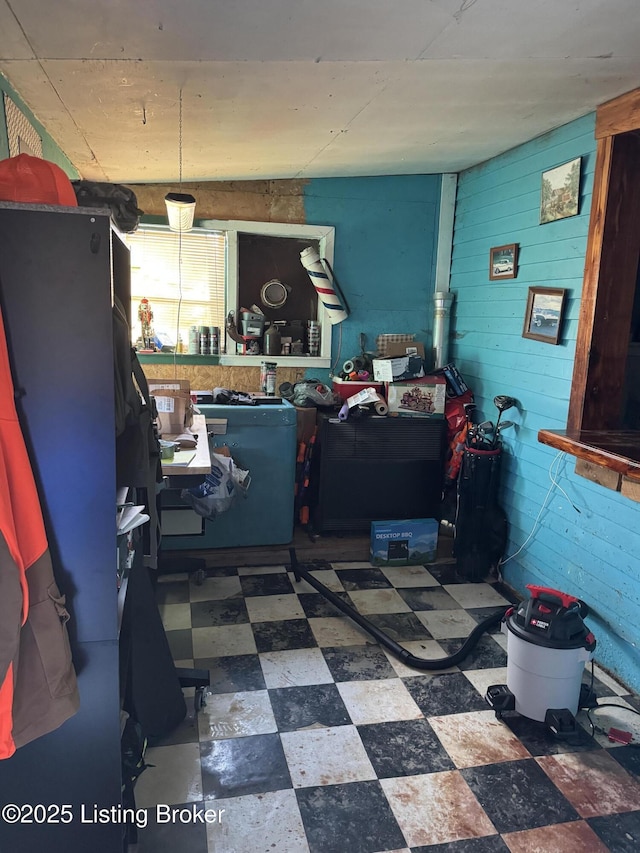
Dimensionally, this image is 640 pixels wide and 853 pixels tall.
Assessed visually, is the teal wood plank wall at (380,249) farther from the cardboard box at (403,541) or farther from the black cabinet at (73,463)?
the black cabinet at (73,463)

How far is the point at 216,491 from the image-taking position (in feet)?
10.2

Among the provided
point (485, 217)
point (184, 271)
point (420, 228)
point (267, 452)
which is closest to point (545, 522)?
point (267, 452)

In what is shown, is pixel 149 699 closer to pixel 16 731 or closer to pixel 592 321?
pixel 16 731

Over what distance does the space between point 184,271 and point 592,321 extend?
2639 mm

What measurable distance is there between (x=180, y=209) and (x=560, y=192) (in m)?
2.01

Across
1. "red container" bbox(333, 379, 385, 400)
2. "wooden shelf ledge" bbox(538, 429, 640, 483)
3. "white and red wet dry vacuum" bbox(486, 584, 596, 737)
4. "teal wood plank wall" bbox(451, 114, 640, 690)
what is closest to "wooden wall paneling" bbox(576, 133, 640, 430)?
"teal wood plank wall" bbox(451, 114, 640, 690)

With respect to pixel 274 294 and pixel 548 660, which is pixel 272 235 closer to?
pixel 274 294

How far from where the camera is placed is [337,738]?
224 centimetres

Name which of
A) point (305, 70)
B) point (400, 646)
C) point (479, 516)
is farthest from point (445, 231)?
point (400, 646)

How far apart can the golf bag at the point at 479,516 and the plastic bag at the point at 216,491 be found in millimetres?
1341

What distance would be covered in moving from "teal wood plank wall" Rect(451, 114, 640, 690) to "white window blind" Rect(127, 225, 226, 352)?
1.72 metres

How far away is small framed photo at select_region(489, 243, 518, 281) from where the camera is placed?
349 cm

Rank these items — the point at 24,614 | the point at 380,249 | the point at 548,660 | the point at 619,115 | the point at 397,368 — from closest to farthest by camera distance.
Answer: the point at 24,614, the point at 548,660, the point at 619,115, the point at 397,368, the point at 380,249

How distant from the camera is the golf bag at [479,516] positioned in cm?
350
